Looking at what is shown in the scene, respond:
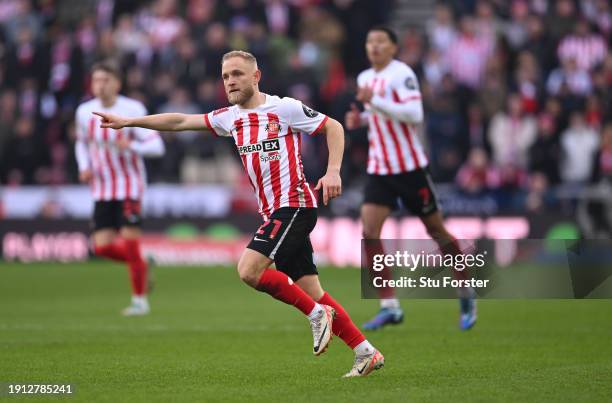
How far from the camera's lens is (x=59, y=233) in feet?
69.8

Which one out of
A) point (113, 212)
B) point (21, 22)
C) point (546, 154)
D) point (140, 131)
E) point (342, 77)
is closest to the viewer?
point (140, 131)

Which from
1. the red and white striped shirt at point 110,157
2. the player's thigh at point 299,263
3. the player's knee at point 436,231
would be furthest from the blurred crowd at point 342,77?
the player's thigh at point 299,263

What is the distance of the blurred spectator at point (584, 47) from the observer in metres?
22.3

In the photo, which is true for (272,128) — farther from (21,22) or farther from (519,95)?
(21,22)

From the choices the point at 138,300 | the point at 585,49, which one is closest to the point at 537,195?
the point at 585,49

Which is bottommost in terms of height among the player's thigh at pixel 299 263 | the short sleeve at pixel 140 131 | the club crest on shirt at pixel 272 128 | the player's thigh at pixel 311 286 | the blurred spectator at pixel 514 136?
the blurred spectator at pixel 514 136

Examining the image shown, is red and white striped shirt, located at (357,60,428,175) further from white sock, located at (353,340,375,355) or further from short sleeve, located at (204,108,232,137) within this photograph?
white sock, located at (353,340,375,355)

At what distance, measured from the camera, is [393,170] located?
452 inches

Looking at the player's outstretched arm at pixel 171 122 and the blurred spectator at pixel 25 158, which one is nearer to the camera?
the player's outstretched arm at pixel 171 122

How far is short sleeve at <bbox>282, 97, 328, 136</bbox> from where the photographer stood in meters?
8.24

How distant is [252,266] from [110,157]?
5.96m

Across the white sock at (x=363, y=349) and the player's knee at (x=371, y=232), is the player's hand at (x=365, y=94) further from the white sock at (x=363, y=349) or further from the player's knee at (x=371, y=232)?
the white sock at (x=363, y=349)

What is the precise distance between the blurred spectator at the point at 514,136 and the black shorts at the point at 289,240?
1309 centimetres

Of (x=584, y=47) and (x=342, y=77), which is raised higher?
(x=584, y=47)
